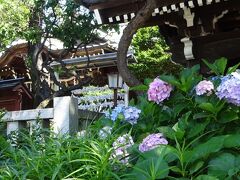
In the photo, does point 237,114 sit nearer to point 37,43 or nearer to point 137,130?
point 137,130

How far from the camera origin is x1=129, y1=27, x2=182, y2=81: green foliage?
1586 cm

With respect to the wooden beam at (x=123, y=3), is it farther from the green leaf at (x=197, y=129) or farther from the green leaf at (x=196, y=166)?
the green leaf at (x=196, y=166)

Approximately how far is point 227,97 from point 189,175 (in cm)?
44

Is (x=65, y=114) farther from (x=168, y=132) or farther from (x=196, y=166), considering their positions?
(x=196, y=166)

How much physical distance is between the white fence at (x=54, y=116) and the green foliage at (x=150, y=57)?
11.2m

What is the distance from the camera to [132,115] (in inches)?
87.7

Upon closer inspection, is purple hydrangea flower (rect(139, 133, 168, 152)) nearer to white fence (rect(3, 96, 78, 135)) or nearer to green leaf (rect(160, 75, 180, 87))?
green leaf (rect(160, 75, 180, 87))

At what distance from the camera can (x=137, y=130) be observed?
2.24 m

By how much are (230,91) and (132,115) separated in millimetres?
591

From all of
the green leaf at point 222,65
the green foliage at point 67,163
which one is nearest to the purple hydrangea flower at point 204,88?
the green leaf at point 222,65

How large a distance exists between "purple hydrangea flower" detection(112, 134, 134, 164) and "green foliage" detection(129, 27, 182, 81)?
1323cm

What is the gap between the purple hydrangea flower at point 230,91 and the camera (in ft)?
6.18

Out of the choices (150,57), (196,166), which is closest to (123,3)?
(196,166)

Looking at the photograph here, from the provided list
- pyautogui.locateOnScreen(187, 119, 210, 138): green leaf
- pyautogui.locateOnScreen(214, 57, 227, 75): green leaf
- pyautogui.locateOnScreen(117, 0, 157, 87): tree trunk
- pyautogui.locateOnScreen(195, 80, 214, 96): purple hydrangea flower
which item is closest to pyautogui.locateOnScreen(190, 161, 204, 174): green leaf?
pyautogui.locateOnScreen(187, 119, 210, 138): green leaf
